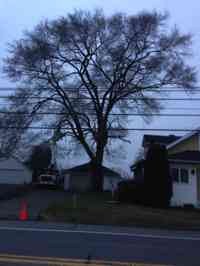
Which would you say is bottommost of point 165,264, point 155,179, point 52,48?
point 165,264

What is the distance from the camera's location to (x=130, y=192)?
27.4 m

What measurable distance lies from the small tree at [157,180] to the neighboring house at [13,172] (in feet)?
104

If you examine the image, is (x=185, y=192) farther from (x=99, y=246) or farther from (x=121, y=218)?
(x=99, y=246)

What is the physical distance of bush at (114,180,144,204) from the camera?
1065 inches

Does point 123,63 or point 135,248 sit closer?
point 135,248

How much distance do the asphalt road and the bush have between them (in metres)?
13.1

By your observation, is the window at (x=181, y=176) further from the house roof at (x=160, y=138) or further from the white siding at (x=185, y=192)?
the house roof at (x=160, y=138)

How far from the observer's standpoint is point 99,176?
135 feet

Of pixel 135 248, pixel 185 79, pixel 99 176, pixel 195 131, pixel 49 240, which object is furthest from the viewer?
pixel 99 176

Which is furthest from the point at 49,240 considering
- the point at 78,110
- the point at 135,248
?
the point at 78,110

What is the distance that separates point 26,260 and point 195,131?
25.3 meters

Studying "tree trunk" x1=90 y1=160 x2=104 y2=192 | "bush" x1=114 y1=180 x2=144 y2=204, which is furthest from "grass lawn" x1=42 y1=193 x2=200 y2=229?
"tree trunk" x1=90 y1=160 x2=104 y2=192

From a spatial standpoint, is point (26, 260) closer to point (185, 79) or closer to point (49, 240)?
point (49, 240)

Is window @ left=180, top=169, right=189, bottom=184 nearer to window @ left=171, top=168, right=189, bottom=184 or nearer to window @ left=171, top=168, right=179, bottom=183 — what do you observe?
window @ left=171, top=168, right=189, bottom=184
